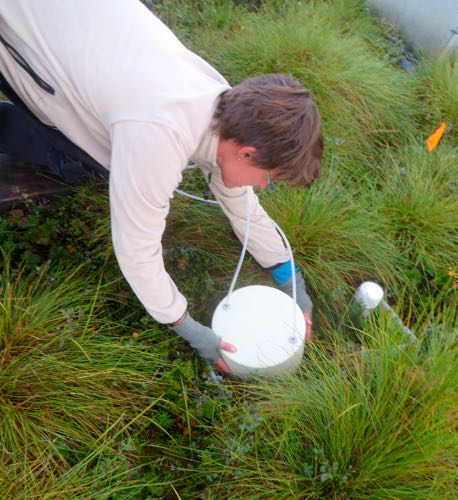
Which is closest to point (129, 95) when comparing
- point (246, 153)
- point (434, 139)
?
point (246, 153)

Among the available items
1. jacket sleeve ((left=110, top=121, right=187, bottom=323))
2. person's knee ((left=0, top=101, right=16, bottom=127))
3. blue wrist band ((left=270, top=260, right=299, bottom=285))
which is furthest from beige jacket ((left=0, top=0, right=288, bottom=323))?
blue wrist band ((left=270, top=260, right=299, bottom=285))

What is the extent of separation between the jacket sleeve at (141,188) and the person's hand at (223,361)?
376 millimetres

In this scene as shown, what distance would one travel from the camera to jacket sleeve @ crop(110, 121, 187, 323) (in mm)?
1137

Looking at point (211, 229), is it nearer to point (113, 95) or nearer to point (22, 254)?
point (22, 254)

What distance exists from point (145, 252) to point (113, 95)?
0.42 meters

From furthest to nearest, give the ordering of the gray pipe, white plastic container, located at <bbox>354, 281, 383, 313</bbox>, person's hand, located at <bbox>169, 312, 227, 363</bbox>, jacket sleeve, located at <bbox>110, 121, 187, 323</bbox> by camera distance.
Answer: the gray pipe → white plastic container, located at <bbox>354, 281, 383, 313</bbox> → person's hand, located at <bbox>169, 312, 227, 363</bbox> → jacket sleeve, located at <bbox>110, 121, 187, 323</bbox>

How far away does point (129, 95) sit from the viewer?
1.18 m

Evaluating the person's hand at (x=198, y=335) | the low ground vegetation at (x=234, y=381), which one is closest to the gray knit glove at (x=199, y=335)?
the person's hand at (x=198, y=335)

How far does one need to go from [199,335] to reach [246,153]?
0.62m

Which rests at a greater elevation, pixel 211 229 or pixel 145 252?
pixel 145 252

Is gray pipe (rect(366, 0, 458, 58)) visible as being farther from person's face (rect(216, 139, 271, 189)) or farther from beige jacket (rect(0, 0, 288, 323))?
beige jacket (rect(0, 0, 288, 323))

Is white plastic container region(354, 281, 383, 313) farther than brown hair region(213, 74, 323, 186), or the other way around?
white plastic container region(354, 281, 383, 313)

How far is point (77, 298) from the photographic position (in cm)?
171

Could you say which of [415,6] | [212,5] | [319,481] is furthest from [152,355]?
[415,6]
